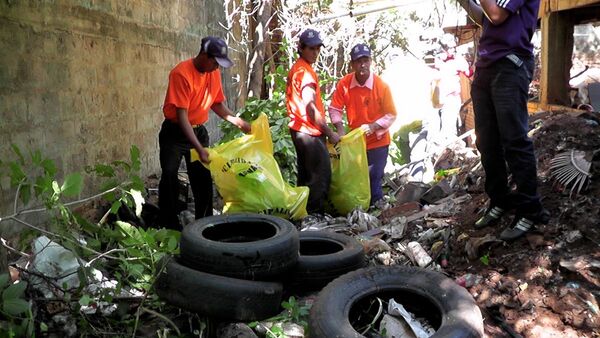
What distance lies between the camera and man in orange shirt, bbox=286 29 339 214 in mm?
5359

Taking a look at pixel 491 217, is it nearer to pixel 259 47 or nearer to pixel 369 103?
pixel 369 103

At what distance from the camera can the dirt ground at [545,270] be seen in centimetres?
298

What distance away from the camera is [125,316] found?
3143 millimetres

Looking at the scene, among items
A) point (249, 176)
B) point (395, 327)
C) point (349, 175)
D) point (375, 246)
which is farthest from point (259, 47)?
point (395, 327)

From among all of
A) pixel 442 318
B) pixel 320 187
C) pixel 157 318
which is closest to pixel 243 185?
pixel 320 187

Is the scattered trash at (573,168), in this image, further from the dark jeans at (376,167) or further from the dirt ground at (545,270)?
the dark jeans at (376,167)

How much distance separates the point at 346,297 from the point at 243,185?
1783 millimetres

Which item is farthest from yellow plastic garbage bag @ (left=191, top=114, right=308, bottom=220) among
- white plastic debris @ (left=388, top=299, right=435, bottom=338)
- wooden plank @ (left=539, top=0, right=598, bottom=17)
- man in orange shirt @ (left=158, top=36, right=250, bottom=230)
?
wooden plank @ (left=539, top=0, right=598, bottom=17)

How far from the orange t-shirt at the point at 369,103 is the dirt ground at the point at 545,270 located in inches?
67.3

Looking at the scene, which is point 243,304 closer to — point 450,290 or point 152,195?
point 450,290

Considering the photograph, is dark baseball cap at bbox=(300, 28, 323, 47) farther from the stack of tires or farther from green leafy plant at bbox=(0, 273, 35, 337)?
green leafy plant at bbox=(0, 273, 35, 337)

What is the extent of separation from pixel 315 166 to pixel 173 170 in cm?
144

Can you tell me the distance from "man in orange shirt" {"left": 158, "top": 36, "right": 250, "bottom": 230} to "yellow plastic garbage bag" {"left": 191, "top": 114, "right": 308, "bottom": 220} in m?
0.17

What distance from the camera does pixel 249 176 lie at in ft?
14.8
